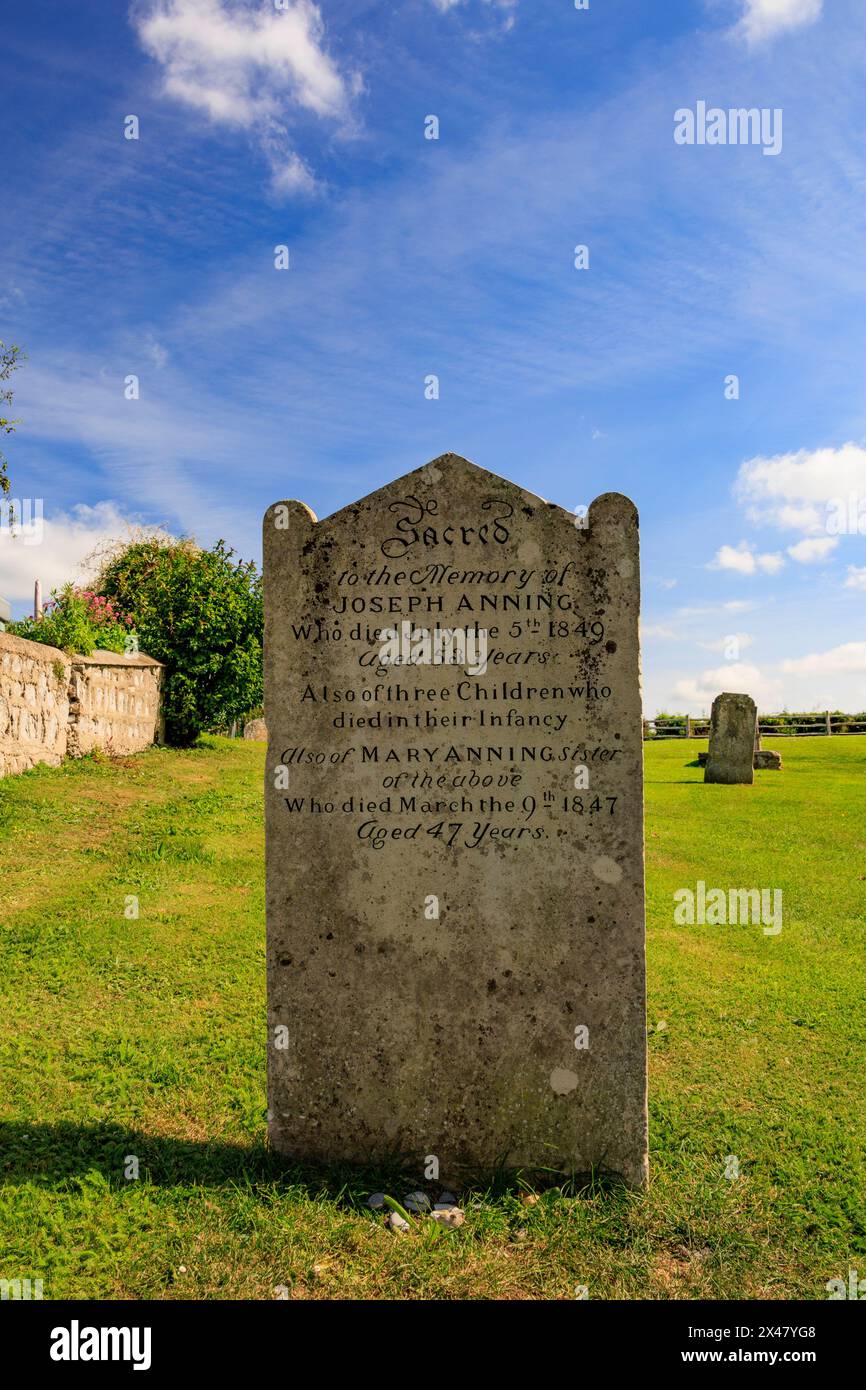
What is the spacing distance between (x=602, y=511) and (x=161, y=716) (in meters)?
15.7

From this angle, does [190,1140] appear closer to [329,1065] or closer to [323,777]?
[329,1065]

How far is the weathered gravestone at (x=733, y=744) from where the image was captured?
17297mm

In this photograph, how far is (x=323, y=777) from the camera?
389 cm

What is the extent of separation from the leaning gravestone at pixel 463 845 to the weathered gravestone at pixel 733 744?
1427 cm

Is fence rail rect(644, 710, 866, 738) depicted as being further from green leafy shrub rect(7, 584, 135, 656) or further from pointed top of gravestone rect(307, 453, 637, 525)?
pointed top of gravestone rect(307, 453, 637, 525)

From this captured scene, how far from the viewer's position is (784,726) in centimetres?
3512

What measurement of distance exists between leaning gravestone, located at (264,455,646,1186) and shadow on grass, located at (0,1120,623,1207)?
0.07m

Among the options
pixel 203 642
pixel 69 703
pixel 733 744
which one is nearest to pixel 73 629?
pixel 69 703

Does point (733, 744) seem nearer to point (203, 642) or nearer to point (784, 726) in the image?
point (203, 642)

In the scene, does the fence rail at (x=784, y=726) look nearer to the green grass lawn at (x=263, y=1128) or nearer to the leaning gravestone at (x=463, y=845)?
the green grass lawn at (x=263, y=1128)

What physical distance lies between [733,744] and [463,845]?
582 inches

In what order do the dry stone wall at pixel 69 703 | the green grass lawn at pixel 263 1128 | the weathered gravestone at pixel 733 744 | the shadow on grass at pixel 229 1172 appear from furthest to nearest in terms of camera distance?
the weathered gravestone at pixel 733 744 < the dry stone wall at pixel 69 703 < the shadow on grass at pixel 229 1172 < the green grass lawn at pixel 263 1128

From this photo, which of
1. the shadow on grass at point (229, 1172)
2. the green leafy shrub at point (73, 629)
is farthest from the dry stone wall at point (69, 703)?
the shadow on grass at point (229, 1172)
